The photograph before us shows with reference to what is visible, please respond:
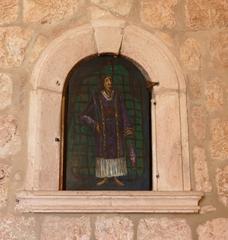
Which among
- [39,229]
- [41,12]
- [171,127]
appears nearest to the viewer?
[39,229]

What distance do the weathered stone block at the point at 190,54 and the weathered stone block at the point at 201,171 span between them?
52 centimetres

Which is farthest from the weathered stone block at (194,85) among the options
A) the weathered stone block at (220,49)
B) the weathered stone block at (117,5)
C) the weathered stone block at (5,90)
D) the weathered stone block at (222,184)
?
the weathered stone block at (5,90)

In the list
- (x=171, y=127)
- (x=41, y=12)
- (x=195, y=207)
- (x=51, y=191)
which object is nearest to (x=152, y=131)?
(x=171, y=127)

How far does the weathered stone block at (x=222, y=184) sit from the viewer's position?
2.69 m

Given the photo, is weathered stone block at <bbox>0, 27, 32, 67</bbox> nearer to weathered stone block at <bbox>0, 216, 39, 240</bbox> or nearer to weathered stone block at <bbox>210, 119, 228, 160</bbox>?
weathered stone block at <bbox>0, 216, 39, 240</bbox>

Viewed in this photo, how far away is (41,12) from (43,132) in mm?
771

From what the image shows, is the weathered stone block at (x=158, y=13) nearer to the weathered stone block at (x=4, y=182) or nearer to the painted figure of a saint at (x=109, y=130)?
the painted figure of a saint at (x=109, y=130)

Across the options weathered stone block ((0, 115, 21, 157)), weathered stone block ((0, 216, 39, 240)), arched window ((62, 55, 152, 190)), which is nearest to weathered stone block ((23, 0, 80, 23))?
arched window ((62, 55, 152, 190))

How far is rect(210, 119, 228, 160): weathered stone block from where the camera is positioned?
2.76 metres

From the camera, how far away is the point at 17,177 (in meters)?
2.69

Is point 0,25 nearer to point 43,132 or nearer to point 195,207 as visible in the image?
point 43,132

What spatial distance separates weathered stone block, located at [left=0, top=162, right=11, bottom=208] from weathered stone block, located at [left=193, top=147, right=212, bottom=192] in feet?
3.48

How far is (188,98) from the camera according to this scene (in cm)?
286

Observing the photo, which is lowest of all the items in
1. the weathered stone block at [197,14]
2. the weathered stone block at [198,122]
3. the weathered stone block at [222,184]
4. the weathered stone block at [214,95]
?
the weathered stone block at [222,184]
